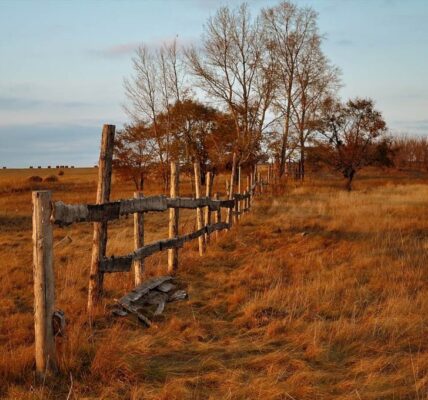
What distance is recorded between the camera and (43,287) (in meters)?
3.97

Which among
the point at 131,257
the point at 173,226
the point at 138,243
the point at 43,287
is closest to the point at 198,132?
the point at 173,226

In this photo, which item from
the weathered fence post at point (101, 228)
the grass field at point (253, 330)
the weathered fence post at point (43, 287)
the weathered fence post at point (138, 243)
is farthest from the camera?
the weathered fence post at point (138, 243)

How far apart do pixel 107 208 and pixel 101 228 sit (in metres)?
0.67

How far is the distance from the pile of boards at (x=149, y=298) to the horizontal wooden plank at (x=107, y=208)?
1082 millimetres

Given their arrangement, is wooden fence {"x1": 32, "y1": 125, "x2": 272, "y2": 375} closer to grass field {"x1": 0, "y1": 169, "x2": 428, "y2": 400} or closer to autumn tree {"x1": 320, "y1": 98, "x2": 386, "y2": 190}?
grass field {"x1": 0, "y1": 169, "x2": 428, "y2": 400}

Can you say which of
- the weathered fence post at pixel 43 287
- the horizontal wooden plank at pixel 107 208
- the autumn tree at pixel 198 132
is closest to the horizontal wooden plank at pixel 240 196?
the horizontal wooden plank at pixel 107 208

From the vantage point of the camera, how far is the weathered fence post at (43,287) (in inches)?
155

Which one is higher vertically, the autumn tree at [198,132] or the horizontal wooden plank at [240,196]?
the autumn tree at [198,132]

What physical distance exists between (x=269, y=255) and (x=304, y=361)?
5.39 m

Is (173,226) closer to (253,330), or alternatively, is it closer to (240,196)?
(253,330)

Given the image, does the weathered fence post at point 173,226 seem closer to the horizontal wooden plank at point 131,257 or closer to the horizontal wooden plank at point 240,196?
the horizontal wooden plank at point 131,257

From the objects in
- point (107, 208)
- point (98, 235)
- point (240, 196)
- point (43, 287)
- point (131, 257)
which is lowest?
point (131, 257)

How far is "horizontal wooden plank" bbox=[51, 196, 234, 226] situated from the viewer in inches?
168

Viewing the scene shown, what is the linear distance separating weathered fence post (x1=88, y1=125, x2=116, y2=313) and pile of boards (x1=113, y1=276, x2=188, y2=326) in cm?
36
